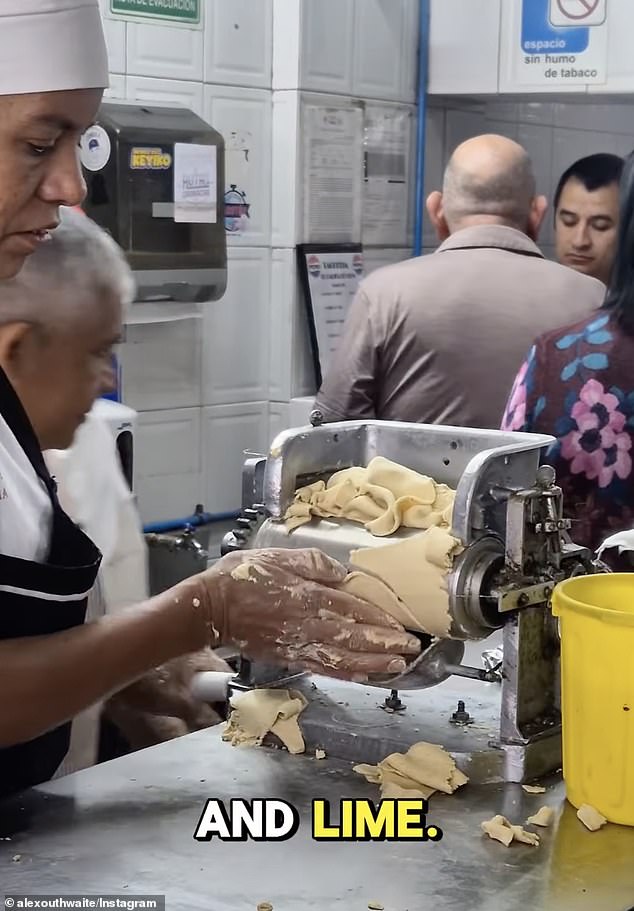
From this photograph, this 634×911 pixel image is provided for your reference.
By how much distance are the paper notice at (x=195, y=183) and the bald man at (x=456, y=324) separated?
777 mm

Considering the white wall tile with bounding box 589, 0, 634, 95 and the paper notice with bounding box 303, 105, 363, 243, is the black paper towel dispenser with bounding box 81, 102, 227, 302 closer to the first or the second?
the paper notice with bounding box 303, 105, 363, 243

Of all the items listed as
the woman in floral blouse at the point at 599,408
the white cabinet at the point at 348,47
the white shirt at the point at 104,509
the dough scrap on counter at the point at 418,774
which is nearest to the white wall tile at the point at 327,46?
the white cabinet at the point at 348,47

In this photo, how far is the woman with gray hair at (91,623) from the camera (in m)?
1.58

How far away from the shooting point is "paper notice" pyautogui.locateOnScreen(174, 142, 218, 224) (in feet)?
13.1

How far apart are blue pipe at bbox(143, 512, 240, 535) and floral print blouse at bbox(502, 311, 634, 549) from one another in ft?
6.29

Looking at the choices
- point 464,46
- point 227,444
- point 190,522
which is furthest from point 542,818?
point 464,46

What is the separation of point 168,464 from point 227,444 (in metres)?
0.27

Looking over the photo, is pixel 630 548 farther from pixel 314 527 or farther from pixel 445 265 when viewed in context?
pixel 445 265

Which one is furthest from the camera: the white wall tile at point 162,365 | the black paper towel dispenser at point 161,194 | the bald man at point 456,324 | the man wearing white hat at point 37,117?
the white wall tile at point 162,365

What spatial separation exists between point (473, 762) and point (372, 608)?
262mm

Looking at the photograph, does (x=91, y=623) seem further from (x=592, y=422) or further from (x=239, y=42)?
(x=239, y=42)

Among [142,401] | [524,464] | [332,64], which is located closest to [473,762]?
[524,464]

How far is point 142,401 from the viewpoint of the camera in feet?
13.6

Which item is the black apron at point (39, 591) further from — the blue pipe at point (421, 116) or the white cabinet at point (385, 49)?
the blue pipe at point (421, 116)
